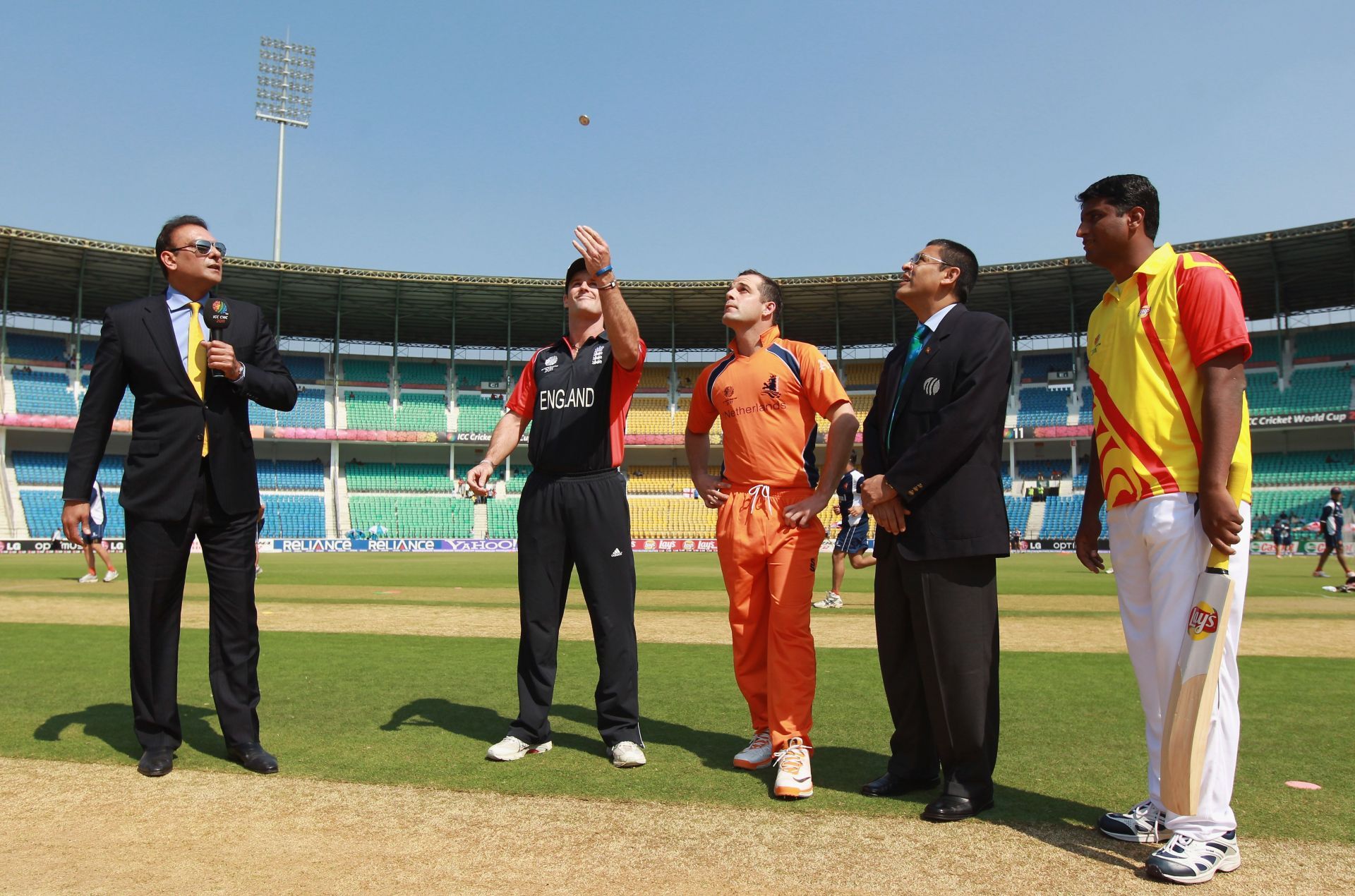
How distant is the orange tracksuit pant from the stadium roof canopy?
38475mm

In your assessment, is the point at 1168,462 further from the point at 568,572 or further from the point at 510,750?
the point at 510,750

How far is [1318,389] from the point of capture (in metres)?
42.5

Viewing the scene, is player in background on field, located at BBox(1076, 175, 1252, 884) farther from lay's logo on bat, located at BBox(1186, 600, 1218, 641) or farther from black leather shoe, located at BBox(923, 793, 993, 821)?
black leather shoe, located at BBox(923, 793, 993, 821)

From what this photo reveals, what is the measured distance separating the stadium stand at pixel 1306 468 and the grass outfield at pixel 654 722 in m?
40.3

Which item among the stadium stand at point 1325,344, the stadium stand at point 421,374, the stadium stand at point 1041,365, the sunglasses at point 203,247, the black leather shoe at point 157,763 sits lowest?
the black leather shoe at point 157,763

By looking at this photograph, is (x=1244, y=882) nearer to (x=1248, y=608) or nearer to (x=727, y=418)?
(x=727, y=418)

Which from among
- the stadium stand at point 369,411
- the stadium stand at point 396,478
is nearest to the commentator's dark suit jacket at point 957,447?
the stadium stand at point 396,478

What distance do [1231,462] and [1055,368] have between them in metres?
49.1

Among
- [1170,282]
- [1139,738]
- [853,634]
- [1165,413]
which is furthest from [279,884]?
[853,634]

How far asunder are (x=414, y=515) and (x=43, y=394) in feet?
58.3

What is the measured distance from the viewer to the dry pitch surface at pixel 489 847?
2.82m

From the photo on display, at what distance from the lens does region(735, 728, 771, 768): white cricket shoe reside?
4.22 meters

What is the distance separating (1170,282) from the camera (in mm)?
3355

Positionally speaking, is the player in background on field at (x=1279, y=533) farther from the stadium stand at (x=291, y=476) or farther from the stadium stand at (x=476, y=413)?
the stadium stand at (x=291, y=476)
